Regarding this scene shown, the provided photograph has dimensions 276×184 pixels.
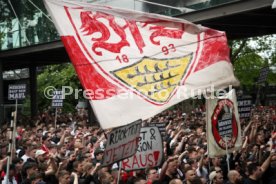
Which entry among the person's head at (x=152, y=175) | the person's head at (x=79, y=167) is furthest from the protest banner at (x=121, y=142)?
the person's head at (x=79, y=167)

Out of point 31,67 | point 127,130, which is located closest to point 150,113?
point 127,130

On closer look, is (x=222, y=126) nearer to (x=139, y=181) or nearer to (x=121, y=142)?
(x=139, y=181)

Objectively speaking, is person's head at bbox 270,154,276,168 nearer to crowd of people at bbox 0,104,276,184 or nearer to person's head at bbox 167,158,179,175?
crowd of people at bbox 0,104,276,184

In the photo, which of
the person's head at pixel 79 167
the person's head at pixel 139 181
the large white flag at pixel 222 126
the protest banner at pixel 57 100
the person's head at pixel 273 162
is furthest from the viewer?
the protest banner at pixel 57 100

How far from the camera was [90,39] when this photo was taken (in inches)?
282

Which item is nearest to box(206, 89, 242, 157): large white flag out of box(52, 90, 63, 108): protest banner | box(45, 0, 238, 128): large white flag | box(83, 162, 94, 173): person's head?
box(83, 162, 94, 173): person's head

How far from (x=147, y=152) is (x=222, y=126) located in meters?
2.32

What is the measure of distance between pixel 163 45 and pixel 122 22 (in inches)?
26.3

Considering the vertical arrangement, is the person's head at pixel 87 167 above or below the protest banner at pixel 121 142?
below

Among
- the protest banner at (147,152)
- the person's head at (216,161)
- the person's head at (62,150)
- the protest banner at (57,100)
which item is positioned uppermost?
the protest banner at (57,100)

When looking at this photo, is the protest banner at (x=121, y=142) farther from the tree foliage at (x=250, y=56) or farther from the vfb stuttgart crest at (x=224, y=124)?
the tree foliage at (x=250, y=56)

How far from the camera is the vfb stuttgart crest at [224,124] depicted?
426 inches

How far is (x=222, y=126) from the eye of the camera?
1080cm

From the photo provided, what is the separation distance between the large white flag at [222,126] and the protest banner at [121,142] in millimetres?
3755
